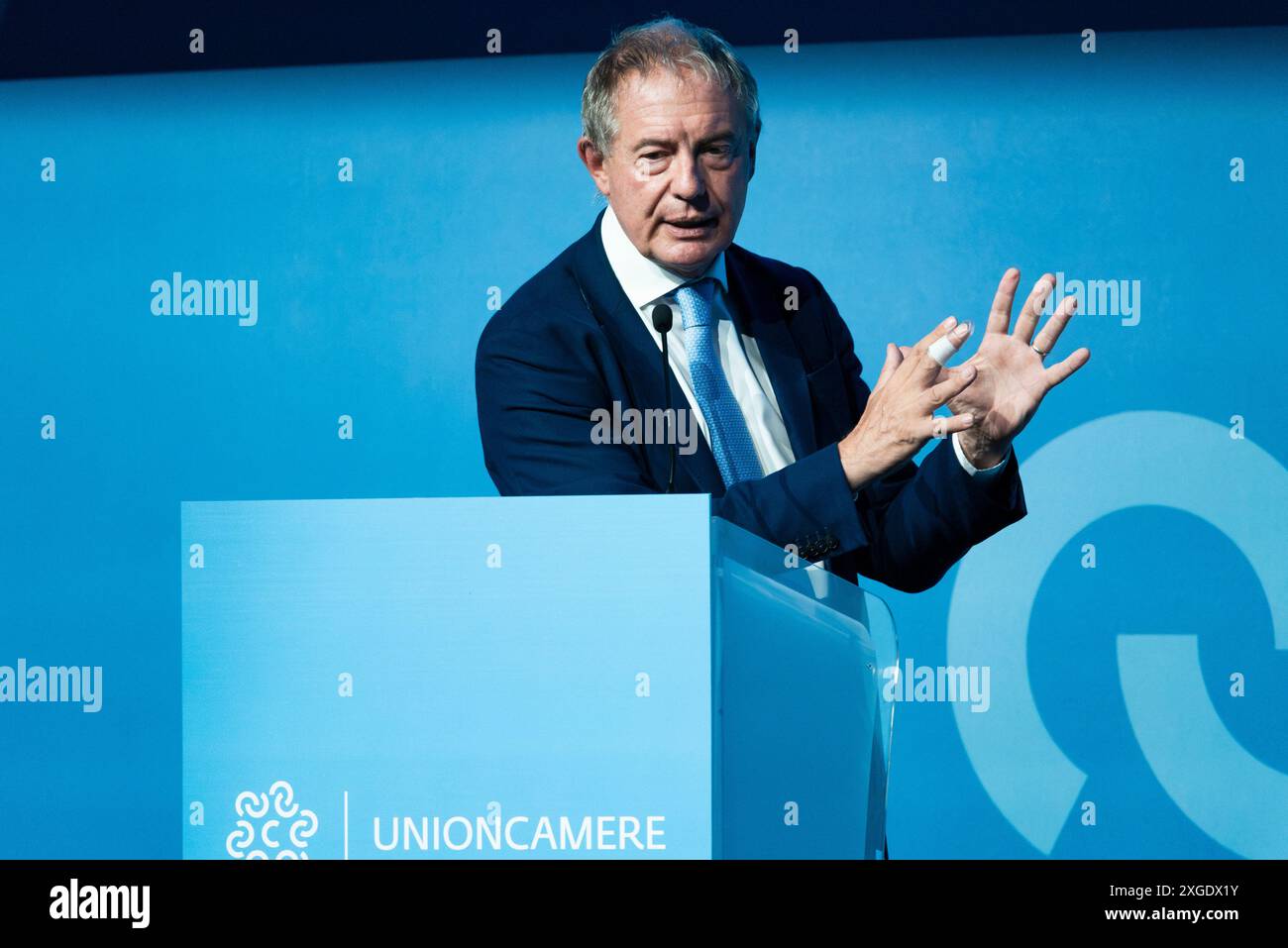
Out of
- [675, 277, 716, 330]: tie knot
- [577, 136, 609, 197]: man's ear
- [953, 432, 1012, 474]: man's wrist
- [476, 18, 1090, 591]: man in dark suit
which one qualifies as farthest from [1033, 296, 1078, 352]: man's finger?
[577, 136, 609, 197]: man's ear

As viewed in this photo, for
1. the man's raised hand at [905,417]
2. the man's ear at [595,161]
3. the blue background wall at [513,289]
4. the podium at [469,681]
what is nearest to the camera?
the podium at [469,681]

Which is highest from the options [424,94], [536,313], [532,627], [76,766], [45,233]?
[424,94]

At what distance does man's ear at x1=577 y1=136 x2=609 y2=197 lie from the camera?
2184mm

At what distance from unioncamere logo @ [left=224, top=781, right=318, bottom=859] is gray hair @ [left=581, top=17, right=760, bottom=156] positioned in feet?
3.58

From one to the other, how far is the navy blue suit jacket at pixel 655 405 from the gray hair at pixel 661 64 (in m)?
0.17

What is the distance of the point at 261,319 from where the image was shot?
363 cm

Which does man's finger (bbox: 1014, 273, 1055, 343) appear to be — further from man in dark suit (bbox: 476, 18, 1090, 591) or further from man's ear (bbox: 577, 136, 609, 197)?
man's ear (bbox: 577, 136, 609, 197)

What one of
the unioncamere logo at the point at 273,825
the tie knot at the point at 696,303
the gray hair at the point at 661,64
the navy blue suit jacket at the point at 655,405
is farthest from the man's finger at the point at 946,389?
the unioncamere logo at the point at 273,825

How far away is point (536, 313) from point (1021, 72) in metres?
1.87

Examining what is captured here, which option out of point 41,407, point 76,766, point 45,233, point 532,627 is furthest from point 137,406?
point 532,627

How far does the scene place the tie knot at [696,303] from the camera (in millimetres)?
2051

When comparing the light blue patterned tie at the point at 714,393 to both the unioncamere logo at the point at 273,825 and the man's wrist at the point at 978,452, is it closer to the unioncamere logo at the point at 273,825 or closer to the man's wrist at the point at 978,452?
A: the man's wrist at the point at 978,452
